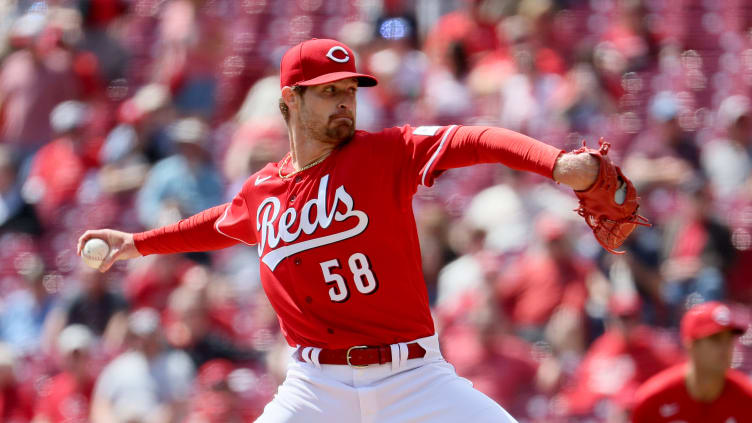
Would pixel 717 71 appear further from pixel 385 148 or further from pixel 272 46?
pixel 385 148

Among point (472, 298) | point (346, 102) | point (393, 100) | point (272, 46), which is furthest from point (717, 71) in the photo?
point (346, 102)

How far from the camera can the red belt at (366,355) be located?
3826mm

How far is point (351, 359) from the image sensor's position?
12.6 feet

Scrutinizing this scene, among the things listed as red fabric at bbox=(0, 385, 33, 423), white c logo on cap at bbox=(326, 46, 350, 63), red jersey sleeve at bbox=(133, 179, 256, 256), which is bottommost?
red fabric at bbox=(0, 385, 33, 423)

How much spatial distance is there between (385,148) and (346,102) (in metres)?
0.24

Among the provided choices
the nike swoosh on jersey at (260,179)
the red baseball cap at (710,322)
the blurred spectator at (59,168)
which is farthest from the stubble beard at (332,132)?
the blurred spectator at (59,168)

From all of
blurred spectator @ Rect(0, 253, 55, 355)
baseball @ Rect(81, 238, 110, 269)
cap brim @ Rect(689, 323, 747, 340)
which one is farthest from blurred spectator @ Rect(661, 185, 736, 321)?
blurred spectator @ Rect(0, 253, 55, 355)

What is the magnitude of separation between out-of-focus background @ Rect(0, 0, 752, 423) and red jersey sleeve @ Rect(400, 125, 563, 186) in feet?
8.42

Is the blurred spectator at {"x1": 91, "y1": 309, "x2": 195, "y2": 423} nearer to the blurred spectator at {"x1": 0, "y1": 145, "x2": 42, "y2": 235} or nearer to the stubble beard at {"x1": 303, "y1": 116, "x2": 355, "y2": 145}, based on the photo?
the blurred spectator at {"x1": 0, "y1": 145, "x2": 42, "y2": 235}

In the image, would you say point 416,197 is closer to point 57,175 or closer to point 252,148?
point 252,148

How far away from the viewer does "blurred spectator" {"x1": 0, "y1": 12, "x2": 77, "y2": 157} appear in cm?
946

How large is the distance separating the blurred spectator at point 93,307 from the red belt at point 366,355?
3.99 meters

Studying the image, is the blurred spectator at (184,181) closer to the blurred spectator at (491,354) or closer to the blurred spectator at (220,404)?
the blurred spectator at (220,404)

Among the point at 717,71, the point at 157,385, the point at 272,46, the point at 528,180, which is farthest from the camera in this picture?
the point at 272,46
